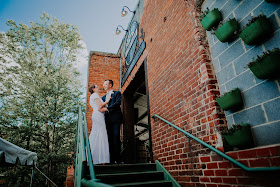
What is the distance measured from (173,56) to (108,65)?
14.0 ft

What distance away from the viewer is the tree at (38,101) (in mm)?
6008

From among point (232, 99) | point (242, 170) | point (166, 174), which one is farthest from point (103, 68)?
point (242, 170)

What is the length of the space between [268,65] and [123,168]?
2.53 meters

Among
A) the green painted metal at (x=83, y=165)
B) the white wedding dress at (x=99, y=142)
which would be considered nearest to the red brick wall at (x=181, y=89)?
the white wedding dress at (x=99, y=142)

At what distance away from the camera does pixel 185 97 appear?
8.07ft

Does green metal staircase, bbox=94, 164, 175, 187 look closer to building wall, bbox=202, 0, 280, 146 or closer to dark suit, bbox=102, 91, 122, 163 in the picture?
dark suit, bbox=102, 91, 122, 163

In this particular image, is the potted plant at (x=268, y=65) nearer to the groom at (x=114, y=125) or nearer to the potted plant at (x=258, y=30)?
the potted plant at (x=258, y=30)

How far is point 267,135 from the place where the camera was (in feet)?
4.71

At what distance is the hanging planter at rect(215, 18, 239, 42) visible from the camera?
1.74m

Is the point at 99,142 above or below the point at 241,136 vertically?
above

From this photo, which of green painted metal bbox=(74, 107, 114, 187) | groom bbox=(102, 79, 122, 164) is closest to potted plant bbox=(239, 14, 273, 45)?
green painted metal bbox=(74, 107, 114, 187)

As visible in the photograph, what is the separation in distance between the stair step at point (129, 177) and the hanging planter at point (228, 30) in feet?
7.30

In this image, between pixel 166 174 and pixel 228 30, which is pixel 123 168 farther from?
pixel 228 30

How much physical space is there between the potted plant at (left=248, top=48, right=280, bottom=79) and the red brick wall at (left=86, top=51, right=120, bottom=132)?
5335 mm
